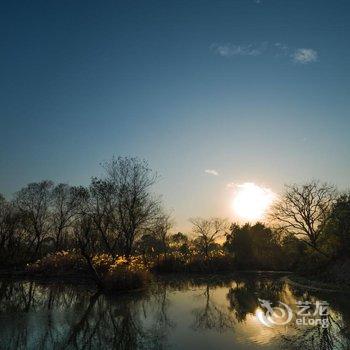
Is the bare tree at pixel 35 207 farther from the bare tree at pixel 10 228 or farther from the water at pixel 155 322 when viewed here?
the water at pixel 155 322

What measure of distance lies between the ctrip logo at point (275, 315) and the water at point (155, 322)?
0.88 feet

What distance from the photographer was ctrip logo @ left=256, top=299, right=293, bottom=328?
44.9 feet

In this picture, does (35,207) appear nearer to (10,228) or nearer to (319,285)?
(10,228)

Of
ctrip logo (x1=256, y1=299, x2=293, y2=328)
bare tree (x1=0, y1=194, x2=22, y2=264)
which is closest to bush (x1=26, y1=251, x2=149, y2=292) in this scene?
ctrip logo (x1=256, y1=299, x2=293, y2=328)

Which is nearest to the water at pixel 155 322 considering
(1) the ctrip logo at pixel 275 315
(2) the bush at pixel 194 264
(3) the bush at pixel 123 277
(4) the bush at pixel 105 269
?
(1) the ctrip logo at pixel 275 315

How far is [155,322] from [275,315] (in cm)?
491

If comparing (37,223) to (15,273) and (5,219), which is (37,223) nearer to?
(5,219)

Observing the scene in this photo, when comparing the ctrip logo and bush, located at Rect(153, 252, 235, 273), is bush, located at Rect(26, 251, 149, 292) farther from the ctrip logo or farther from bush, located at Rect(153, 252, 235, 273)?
bush, located at Rect(153, 252, 235, 273)

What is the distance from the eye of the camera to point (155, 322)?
46.8 feet

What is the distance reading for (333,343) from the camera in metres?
10.7

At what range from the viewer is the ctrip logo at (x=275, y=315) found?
1370cm

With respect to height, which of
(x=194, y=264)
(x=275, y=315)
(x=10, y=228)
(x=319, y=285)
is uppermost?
(x=10, y=228)

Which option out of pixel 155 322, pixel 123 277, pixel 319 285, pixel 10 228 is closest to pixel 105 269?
pixel 123 277

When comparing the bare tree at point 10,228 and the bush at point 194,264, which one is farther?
the bare tree at point 10,228
